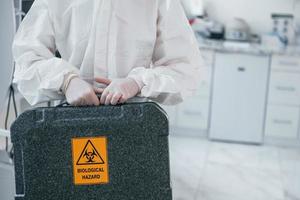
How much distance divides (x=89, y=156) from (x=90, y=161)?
1 centimetres

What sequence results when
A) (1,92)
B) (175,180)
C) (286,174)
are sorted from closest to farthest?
(1,92)
(175,180)
(286,174)

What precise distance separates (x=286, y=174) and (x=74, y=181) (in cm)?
253

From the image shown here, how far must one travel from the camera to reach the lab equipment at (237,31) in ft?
12.8

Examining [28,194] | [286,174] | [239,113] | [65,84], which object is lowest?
[286,174]

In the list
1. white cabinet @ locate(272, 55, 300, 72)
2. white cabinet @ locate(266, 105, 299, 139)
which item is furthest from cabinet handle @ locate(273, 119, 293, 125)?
white cabinet @ locate(272, 55, 300, 72)

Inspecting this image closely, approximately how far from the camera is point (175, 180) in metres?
2.99

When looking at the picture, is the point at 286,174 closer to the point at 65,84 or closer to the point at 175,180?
the point at 175,180

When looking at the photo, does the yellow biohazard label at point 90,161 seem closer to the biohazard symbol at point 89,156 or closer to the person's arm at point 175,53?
the biohazard symbol at point 89,156

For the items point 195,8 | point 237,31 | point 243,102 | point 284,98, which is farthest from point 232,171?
point 195,8

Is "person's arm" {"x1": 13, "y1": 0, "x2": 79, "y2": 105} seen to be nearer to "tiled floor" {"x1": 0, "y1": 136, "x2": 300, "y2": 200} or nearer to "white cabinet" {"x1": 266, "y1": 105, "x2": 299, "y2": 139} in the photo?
"tiled floor" {"x1": 0, "y1": 136, "x2": 300, "y2": 200}

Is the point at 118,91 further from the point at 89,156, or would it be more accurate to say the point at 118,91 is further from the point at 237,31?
the point at 237,31

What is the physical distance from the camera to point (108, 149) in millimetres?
969

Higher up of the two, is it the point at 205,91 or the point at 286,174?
the point at 205,91

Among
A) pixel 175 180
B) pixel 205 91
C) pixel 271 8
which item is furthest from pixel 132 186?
pixel 271 8
